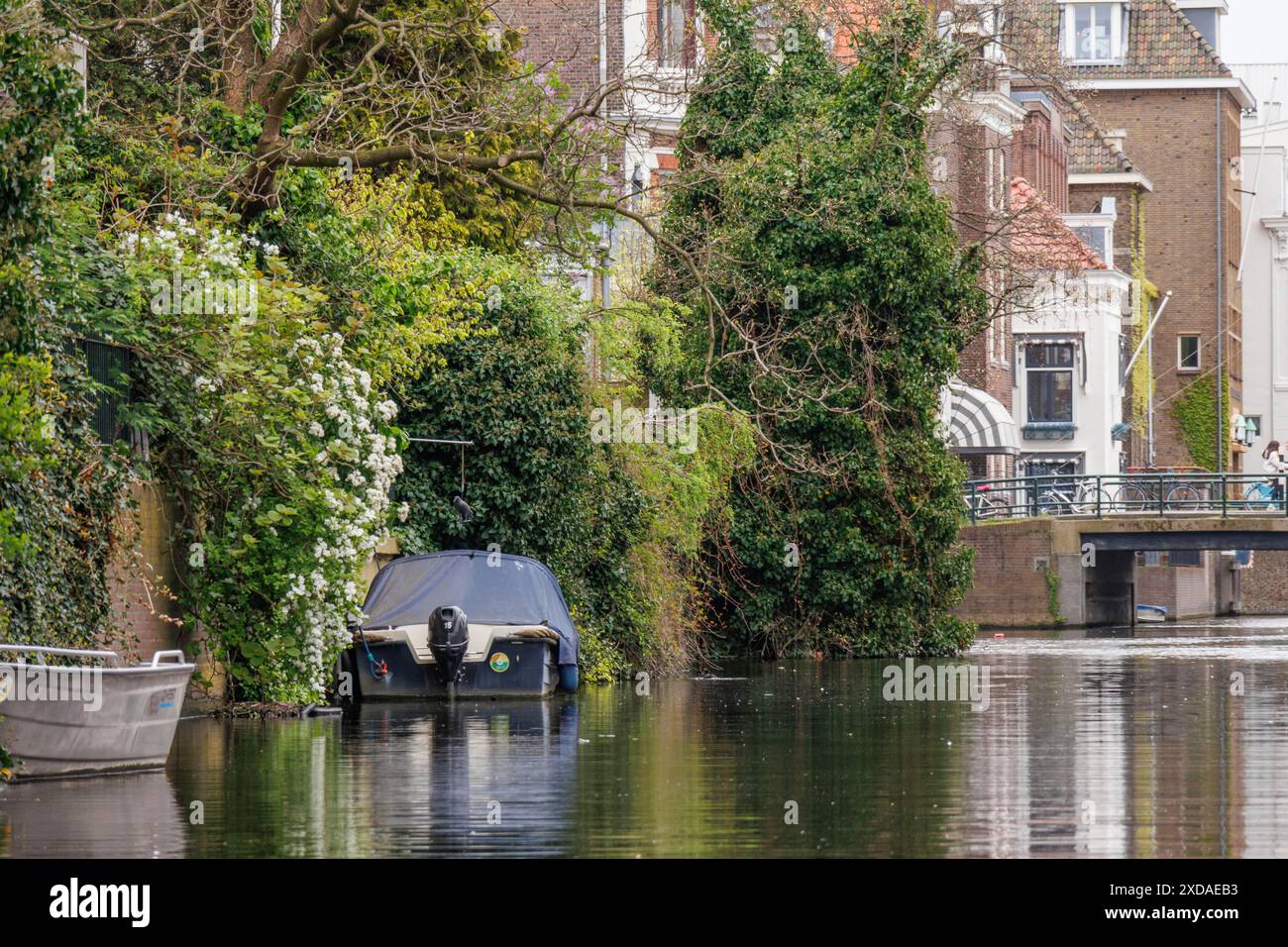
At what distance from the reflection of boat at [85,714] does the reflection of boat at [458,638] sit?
31.0 ft

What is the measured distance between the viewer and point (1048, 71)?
4434 centimetres

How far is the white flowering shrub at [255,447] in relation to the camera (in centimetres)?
2247

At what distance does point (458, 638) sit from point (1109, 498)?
4154 cm

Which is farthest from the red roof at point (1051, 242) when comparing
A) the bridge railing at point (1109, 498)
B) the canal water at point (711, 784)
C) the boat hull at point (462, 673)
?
the canal water at point (711, 784)

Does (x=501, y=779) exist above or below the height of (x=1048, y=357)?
below

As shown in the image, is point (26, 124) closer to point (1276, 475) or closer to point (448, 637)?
point (448, 637)

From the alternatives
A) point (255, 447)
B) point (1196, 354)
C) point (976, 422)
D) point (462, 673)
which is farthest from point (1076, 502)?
point (255, 447)

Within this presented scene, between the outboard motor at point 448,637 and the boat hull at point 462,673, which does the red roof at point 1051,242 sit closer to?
the boat hull at point 462,673

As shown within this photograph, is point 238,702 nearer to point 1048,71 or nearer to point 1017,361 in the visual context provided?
point 1048,71

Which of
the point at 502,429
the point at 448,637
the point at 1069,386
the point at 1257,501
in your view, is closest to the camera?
the point at 448,637

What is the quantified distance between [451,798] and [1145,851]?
487cm

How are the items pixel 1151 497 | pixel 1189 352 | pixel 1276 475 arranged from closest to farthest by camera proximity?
pixel 1276 475 < pixel 1151 497 < pixel 1189 352

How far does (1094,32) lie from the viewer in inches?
3317
